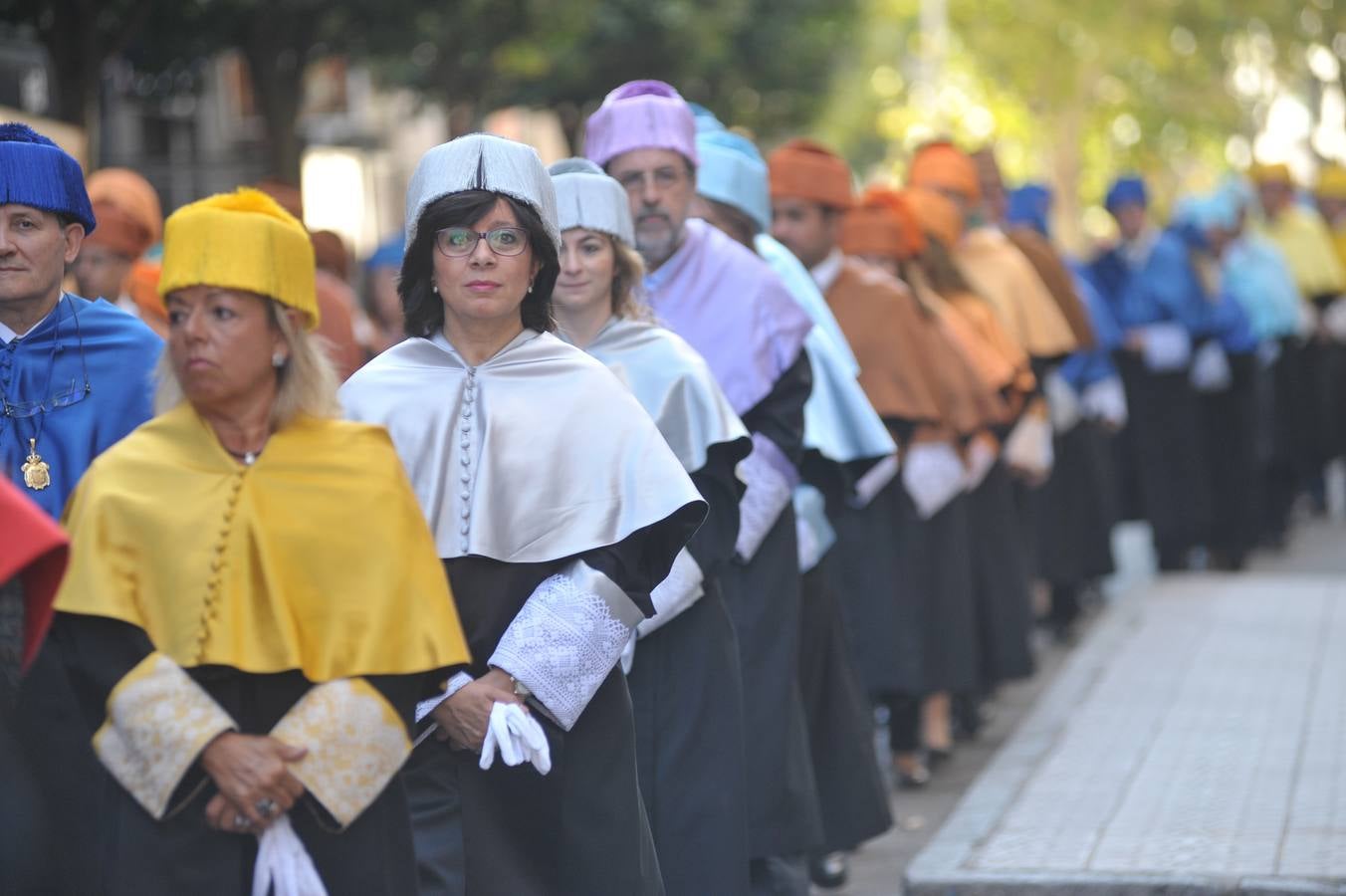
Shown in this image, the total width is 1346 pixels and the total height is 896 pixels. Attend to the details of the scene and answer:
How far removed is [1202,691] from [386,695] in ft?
22.6

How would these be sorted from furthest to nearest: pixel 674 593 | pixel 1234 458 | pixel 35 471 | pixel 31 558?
pixel 1234 458 < pixel 674 593 < pixel 35 471 < pixel 31 558

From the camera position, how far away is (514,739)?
4734 millimetres

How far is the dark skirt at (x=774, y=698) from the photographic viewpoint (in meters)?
6.77

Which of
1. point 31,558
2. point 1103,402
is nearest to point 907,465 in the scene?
point 1103,402

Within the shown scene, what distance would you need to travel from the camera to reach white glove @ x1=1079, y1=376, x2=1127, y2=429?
13.6 m

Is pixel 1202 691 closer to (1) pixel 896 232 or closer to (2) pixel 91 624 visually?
(1) pixel 896 232

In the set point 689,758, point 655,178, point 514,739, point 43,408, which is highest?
Result: point 655,178

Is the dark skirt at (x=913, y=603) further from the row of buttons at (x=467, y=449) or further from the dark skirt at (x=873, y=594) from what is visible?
the row of buttons at (x=467, y=449)

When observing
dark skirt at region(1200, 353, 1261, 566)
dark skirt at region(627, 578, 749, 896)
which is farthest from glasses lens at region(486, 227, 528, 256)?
dark skirt at region(1200, 353, 1261, 566)

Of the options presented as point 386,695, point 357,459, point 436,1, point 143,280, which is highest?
point 436,1

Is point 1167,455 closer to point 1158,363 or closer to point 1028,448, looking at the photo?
point 1158,363

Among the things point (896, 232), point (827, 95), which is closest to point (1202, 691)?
point (896, 232)

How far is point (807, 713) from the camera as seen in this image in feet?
24.9

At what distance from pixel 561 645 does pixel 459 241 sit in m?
0.82
